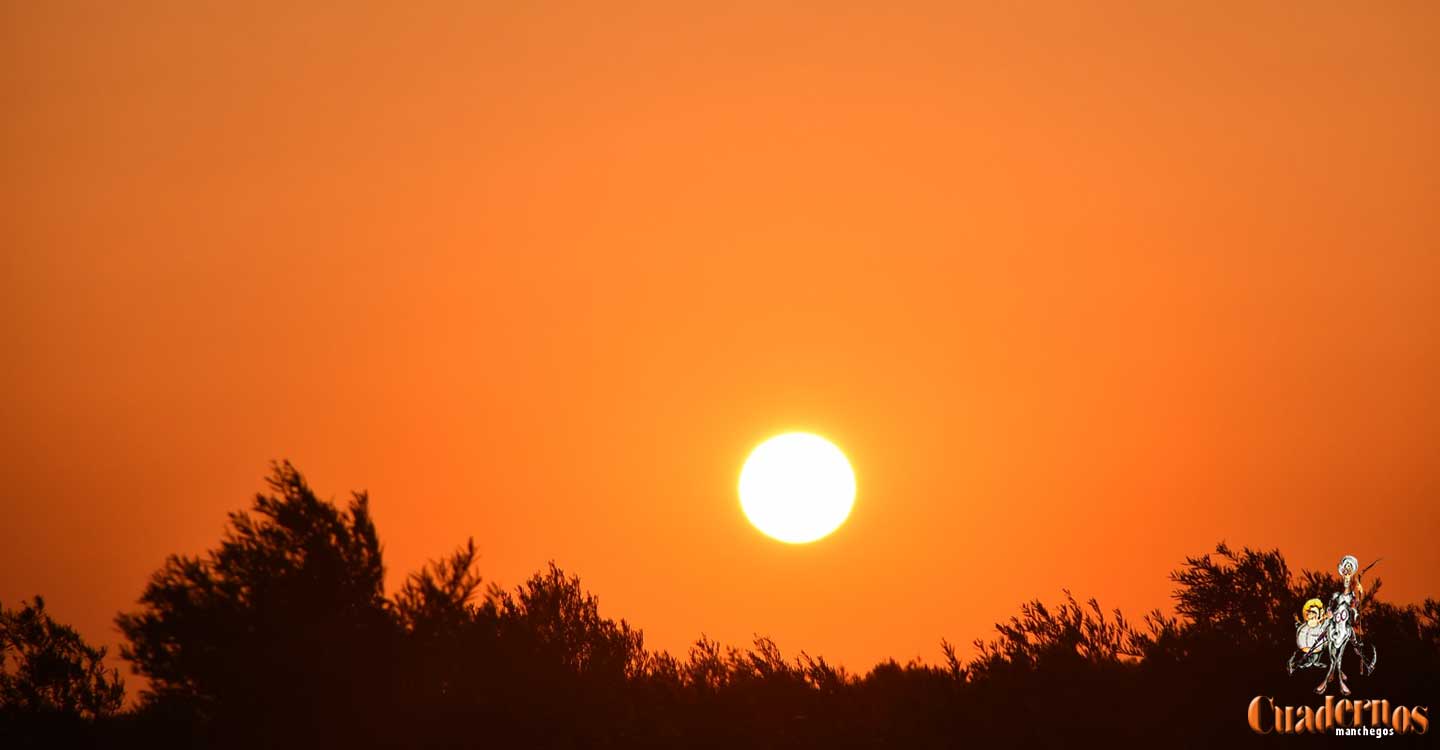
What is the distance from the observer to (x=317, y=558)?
67.9 feet

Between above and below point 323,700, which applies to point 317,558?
above

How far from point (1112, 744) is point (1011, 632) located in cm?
440

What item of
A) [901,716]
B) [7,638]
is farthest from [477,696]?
[7,638]

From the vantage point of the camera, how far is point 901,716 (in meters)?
21.5

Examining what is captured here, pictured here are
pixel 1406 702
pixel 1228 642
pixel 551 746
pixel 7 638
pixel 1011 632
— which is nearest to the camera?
pixel 1406 702

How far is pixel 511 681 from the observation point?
21.8 m

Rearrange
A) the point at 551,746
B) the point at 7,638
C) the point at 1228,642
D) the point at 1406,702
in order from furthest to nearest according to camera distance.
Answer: the point at 7,638
the point at 1228,642
the point at 551,746
the point at 1406,702

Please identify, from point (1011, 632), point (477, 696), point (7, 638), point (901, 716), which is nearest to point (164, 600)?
point (477, 696)

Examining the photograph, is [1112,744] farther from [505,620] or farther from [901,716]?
[505,620]

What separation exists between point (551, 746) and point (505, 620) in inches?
156

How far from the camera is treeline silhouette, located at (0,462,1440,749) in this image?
64.1 ft

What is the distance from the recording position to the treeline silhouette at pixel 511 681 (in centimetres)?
1955

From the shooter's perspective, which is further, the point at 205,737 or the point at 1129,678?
the point at 1129,678

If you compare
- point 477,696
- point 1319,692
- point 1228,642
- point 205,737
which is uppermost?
point 1228,642
